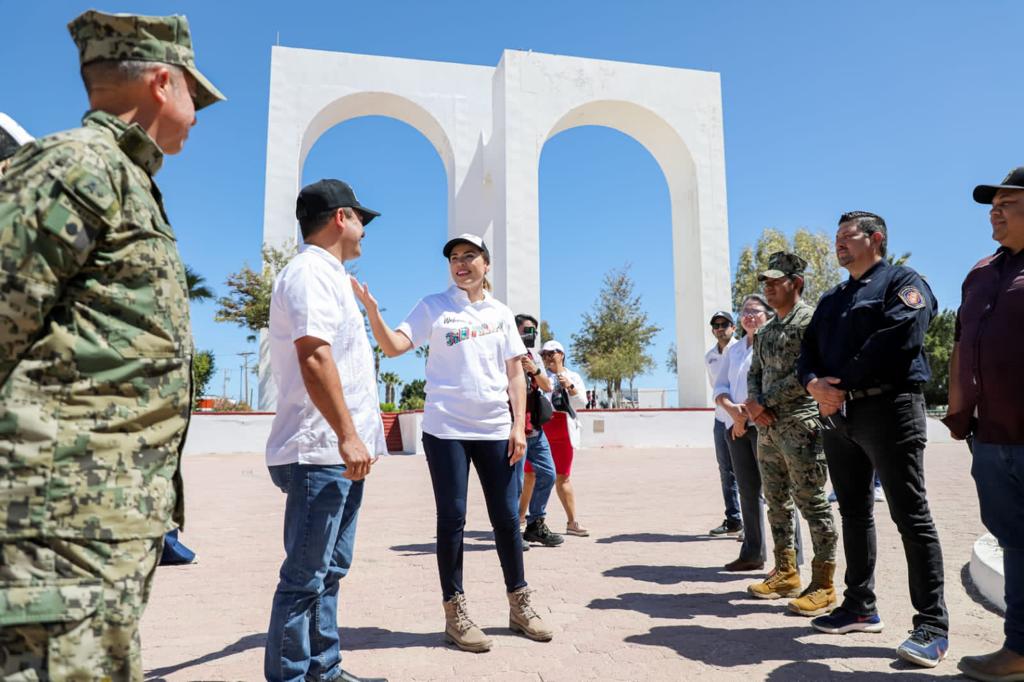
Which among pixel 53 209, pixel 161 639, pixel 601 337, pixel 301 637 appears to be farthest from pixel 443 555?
pixel 601 337

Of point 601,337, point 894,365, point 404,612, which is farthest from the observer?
point 601,337

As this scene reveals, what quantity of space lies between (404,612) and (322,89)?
23.7 m

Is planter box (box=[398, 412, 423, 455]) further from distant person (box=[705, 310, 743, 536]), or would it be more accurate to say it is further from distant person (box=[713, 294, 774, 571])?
distant person (box=[713, 294, 774, 571])

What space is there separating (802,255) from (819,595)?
131ft

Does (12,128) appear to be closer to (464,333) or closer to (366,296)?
(366,296)

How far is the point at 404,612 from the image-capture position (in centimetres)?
400

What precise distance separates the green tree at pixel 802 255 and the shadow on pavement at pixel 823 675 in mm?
37688

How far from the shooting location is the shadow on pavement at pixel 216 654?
3.01 m

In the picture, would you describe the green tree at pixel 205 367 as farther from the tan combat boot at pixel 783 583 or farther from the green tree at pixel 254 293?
the tan combat boot at pixel 783 583

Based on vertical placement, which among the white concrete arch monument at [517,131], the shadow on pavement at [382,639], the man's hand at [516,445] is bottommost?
the shadow on pavement at [382,639]

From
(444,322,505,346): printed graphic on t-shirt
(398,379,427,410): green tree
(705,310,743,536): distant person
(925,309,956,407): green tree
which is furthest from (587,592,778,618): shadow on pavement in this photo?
(925,309,956,407): green tree

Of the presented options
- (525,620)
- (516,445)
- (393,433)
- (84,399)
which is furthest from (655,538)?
(393,433)

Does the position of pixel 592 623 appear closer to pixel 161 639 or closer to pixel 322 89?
pixel 161 639

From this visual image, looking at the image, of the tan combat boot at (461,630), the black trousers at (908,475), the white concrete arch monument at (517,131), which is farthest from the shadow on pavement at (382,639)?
the white concrete arch monument at (517,131)
